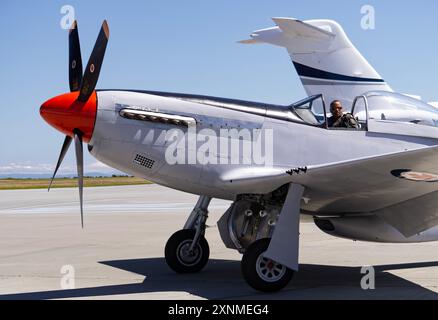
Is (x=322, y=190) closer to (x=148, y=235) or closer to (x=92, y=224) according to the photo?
(x=148, y=235)

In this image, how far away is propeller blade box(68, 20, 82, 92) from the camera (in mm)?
7924

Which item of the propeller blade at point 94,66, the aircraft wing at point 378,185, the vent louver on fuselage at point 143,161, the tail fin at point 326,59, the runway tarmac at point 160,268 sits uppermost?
the tail fin at point 326,59

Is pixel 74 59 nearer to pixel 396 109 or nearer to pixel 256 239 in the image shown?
pixel 256 239

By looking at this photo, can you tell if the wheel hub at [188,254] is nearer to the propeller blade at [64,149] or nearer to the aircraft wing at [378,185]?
the aircraft wing at [378,185]

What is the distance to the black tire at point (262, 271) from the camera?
716 centimetres

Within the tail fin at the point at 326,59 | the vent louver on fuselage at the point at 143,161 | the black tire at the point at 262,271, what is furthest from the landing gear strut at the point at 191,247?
the tail fin at the point at 326,59

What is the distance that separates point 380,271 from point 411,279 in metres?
0.78

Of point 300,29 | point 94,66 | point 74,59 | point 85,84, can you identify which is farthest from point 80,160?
point 300,29

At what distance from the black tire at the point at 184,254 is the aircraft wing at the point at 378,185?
1654 mm

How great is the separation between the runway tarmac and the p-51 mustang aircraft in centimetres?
55

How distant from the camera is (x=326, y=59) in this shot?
24.8 m

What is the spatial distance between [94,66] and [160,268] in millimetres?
3299

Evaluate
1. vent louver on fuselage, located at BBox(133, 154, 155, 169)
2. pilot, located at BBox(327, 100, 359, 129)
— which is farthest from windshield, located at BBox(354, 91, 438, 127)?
vent louver on fuselage, located at BBox(133, 154, 155, 169)

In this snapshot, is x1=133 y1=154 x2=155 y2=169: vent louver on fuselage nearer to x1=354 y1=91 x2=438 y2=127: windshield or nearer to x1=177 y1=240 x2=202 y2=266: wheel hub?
x1=177 y1=240 x2=202 y2=266: wheel hub
